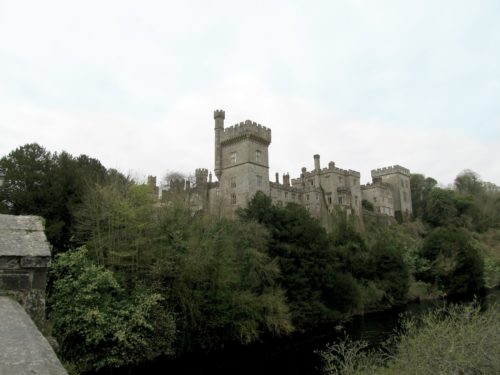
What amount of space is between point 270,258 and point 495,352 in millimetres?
19095

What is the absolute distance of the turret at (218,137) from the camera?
46094mm

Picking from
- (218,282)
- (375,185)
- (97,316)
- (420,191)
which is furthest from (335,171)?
(97,316)

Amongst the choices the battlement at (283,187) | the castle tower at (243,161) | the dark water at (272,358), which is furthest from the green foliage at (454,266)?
the castle tower at (243,161)

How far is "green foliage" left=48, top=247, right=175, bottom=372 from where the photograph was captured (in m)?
15.7

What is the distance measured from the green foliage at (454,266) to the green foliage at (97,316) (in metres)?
34.6

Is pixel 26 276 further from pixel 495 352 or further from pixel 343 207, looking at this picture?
pixel 343 207

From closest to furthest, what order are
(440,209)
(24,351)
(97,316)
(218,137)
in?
(24,351), (97,316), (218,137), (440,209)

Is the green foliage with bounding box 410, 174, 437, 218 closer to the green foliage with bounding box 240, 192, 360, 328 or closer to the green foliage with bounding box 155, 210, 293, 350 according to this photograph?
the green foliage with bounding box 240, 192, 360, 328

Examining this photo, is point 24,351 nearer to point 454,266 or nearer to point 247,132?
point 247,132

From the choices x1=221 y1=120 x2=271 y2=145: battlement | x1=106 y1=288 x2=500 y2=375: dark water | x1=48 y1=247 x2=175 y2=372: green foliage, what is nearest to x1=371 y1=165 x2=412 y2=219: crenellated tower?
x1=221 y1=120 x2=271 y2=145: battlement

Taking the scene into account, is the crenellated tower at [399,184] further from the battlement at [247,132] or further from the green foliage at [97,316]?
the green foliage at [97,316]

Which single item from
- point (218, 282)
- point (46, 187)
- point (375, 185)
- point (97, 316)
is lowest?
point (97, 316)

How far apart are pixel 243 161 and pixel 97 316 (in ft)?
96.5

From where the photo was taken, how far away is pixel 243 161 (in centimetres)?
4356
